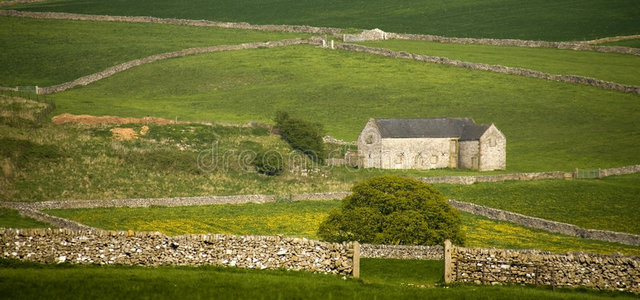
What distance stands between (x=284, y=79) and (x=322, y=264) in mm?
90176

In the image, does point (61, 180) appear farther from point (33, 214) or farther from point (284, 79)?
point (284, 79)

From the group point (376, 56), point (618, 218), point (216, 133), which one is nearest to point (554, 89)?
point (376, 56)

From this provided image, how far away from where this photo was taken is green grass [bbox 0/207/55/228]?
54438 millimetres

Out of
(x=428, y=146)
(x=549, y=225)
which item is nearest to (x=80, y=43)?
(x=428, y=146)

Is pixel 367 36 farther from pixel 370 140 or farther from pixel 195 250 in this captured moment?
pixel 195 250

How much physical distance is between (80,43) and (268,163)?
5944cm

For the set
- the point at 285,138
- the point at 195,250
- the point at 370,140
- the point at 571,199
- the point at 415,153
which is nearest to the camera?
the point at 195,250


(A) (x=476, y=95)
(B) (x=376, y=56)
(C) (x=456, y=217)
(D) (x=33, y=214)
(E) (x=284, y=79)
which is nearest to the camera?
(C) (x=456, y=217)

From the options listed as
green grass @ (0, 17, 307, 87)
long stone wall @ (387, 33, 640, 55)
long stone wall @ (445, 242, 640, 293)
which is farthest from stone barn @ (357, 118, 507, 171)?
long stone wall @ (445, 242, 640, 293)

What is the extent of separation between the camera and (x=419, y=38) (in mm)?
139750

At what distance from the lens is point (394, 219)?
47344 mm

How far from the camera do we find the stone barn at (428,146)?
87.5 meters

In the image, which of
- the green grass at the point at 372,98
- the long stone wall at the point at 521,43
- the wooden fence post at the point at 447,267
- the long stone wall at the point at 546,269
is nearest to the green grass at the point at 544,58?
the long stone wall at the point at 521,43

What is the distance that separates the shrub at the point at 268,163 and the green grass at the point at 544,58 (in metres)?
45.3
